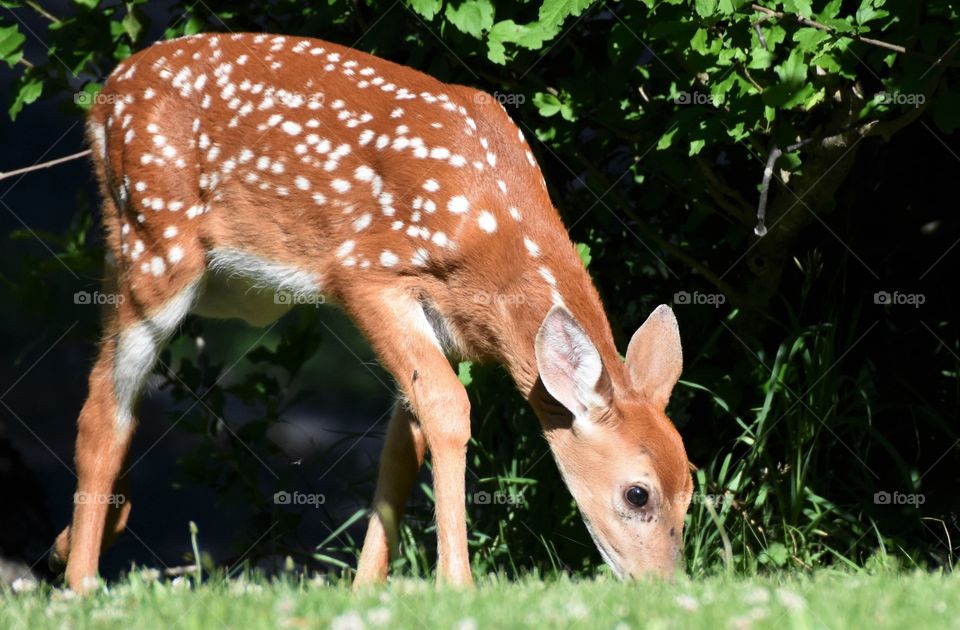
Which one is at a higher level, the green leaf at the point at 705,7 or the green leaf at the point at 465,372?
the green leaf at the point at 705,7

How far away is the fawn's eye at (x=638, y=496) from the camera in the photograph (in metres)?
4.72

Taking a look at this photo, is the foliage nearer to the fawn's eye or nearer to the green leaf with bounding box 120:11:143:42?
the green leaf with bounding box 120:11:143:42

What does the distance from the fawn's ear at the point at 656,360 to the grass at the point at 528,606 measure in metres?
0.98

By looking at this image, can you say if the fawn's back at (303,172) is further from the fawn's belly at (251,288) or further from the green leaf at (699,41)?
the green leaf at (699,41)

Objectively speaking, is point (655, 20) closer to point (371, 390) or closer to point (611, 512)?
point (611, 512)

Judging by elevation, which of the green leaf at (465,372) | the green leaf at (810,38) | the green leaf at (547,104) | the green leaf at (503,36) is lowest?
the green leaf at (465,372)

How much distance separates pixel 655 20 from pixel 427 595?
2.27 meters

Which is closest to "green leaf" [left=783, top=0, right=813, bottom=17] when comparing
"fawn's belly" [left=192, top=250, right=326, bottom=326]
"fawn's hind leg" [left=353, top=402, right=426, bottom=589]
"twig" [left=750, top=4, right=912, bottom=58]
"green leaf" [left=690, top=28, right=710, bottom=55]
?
"twig" [left=750, top=4, right=912, bottom=58]

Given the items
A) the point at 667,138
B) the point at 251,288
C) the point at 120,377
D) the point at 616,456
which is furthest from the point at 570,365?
the point at 120,377

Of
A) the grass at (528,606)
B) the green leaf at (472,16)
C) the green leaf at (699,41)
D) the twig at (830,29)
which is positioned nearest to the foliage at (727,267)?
the green leaf at (472,16)

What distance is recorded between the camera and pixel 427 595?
3.68m

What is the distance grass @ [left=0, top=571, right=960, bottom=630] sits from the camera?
10.3 feet

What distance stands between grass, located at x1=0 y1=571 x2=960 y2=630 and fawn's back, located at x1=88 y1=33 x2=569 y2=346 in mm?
1436

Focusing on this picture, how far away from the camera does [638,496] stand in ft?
15.5
